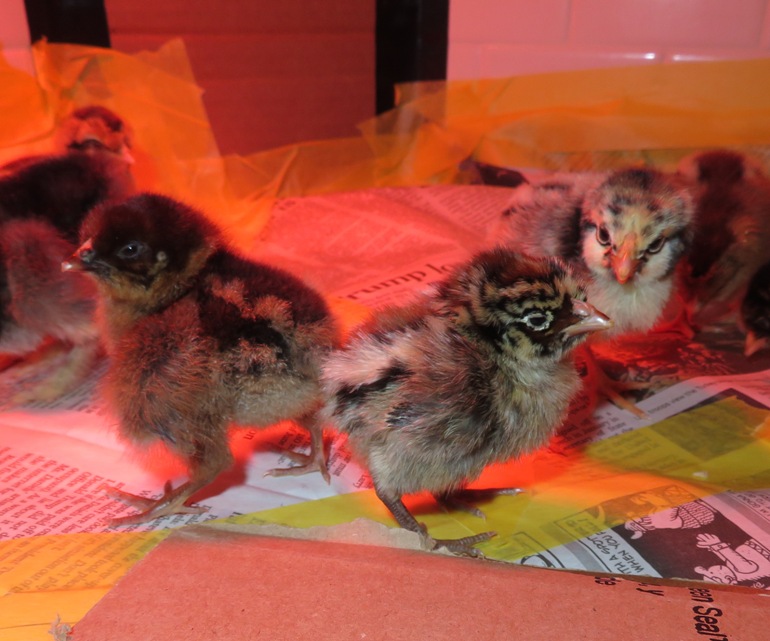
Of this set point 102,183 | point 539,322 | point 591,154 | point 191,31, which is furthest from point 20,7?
point 539,322

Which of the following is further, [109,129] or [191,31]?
[191,31]

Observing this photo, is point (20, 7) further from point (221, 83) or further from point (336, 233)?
point (336, 233)

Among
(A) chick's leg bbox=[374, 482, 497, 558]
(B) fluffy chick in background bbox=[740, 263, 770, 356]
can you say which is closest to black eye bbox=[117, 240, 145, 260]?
(A) chick's leg bbox=[374, 482, 497, 558]

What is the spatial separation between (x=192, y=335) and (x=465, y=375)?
41 cm

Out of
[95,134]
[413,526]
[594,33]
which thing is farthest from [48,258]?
[594,33]

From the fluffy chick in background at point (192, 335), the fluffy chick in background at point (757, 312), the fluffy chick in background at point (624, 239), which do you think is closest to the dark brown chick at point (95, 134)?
the fluffy chick in background at point (192, 335)

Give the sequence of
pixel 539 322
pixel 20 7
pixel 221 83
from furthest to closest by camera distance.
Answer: pixel 221 83 → pixel 20 7 → pixel 539 322

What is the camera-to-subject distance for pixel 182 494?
46.0 inches

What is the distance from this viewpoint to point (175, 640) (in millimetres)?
806

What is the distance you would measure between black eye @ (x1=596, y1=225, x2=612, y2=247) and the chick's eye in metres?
0.44

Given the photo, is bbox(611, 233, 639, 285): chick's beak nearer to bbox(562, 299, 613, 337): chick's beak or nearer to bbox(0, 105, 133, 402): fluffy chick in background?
bbox(562, 299, 613, 337): chick's beak

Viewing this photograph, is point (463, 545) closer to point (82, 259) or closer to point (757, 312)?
point (82, 259)

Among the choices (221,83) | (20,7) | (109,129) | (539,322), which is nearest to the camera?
(539,322)

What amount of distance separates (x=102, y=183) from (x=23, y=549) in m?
0.84
